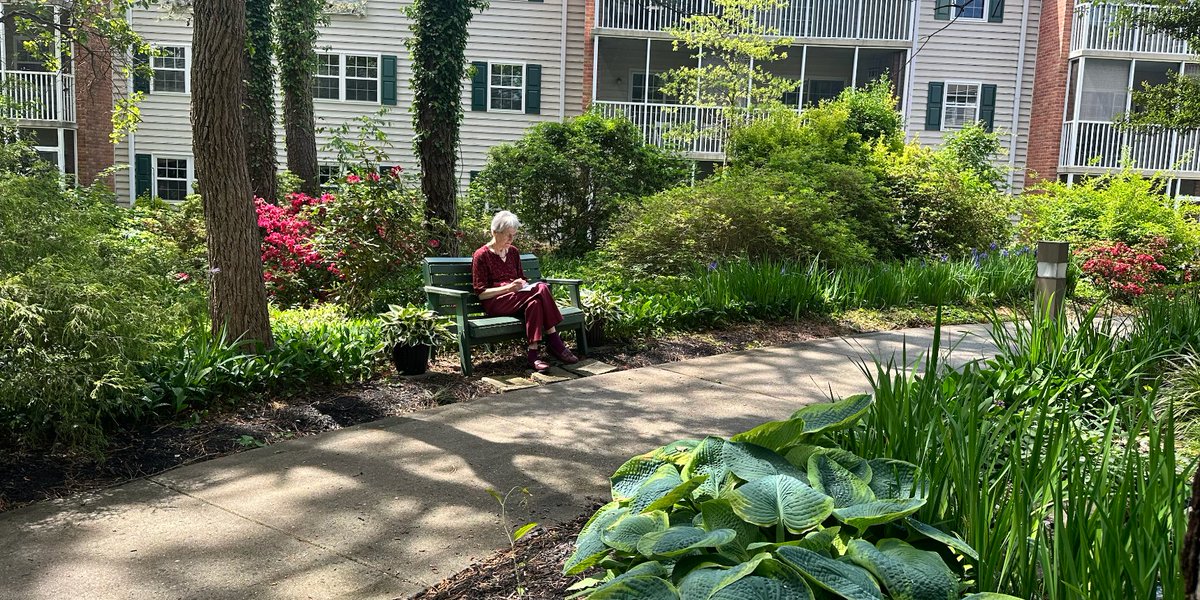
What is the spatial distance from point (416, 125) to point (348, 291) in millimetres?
2597

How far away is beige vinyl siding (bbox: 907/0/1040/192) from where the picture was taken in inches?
899

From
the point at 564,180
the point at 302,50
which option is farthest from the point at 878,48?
the point at 302,50

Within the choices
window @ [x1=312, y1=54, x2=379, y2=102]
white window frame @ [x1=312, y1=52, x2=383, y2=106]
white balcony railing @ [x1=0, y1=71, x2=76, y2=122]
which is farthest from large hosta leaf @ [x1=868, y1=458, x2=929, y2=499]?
white balcony railing @ [x1=0, y1=71, x2=76, y2=122]

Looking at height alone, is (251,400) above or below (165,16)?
below

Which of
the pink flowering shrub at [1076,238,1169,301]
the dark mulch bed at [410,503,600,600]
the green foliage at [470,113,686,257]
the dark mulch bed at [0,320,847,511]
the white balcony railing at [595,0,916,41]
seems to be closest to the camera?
the dark mulch bed at [410,503,600,600]

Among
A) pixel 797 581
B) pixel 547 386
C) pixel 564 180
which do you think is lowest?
pixel 547 386

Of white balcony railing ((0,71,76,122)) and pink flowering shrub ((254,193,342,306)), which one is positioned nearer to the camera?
pink flowering shrub ((254,193,342,306))

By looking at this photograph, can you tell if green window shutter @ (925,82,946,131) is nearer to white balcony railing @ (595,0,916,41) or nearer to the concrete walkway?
white balcony railing @ (595,0,916,41)

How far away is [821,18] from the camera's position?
22469 mm

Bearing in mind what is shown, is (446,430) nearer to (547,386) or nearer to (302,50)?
(547,386)

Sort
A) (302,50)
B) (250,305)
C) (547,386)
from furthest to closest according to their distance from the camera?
(302,50) → (547,386) → (250,305)

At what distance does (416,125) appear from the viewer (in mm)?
10445

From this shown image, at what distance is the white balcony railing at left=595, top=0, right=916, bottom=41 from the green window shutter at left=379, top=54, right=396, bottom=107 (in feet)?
18.3

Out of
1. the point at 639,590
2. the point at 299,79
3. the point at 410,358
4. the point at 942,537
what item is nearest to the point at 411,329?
the point at 410,358
